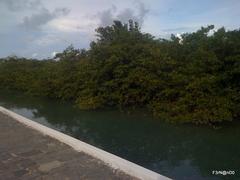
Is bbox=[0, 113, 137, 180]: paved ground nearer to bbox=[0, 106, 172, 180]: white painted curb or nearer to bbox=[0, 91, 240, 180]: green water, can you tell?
bbox=[0, 106, 172, 180]: white painted curb

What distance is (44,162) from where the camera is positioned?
604cm

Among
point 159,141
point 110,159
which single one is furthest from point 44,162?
point 159,141

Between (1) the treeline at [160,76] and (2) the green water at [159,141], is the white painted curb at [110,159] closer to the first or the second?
(2) the green water at [159,141]

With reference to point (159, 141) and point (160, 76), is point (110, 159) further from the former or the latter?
point (160, 76)

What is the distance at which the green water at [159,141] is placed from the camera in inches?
322

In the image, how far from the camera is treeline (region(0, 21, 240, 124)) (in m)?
11.5

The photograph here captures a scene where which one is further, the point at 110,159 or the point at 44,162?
the point at 44,162

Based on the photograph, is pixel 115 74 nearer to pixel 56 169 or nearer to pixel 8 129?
pixel 8 129

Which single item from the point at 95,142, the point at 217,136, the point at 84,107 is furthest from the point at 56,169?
the point at 84,107

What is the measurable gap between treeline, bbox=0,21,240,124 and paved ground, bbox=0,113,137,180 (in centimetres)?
596

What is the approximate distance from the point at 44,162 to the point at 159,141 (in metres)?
5.26

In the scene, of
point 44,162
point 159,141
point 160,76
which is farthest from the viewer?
point 160,76

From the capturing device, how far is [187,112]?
38.4 feet
